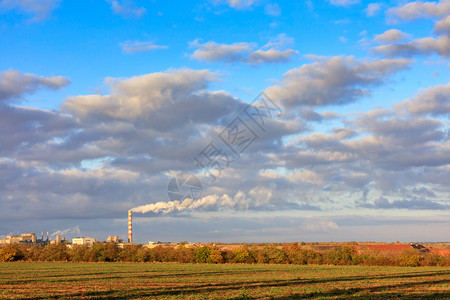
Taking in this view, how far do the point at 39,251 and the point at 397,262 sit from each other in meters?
104

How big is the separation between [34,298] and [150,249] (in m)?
98.5

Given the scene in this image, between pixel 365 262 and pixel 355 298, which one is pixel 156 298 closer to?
pixel 355 298

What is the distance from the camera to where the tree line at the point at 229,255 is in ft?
338

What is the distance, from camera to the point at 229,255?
119 meters

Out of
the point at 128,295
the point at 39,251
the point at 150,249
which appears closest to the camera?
the point at 128,295

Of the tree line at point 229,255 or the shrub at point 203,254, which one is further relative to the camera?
the shrub at point 203,254

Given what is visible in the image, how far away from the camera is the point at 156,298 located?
116ft

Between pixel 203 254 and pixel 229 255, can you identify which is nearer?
→ pixel 229 255

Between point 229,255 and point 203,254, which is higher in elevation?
point 203,254

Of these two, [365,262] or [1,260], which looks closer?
[365,262]

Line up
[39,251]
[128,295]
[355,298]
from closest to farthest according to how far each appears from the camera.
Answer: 1. [355,298]
2. [128,295]
3. [39,251]

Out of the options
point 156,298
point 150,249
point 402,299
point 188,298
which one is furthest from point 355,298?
point 150,249

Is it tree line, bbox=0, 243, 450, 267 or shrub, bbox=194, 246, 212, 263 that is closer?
tree line, bbox=0, 243, 450, 267

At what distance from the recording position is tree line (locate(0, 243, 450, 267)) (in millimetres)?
102938
